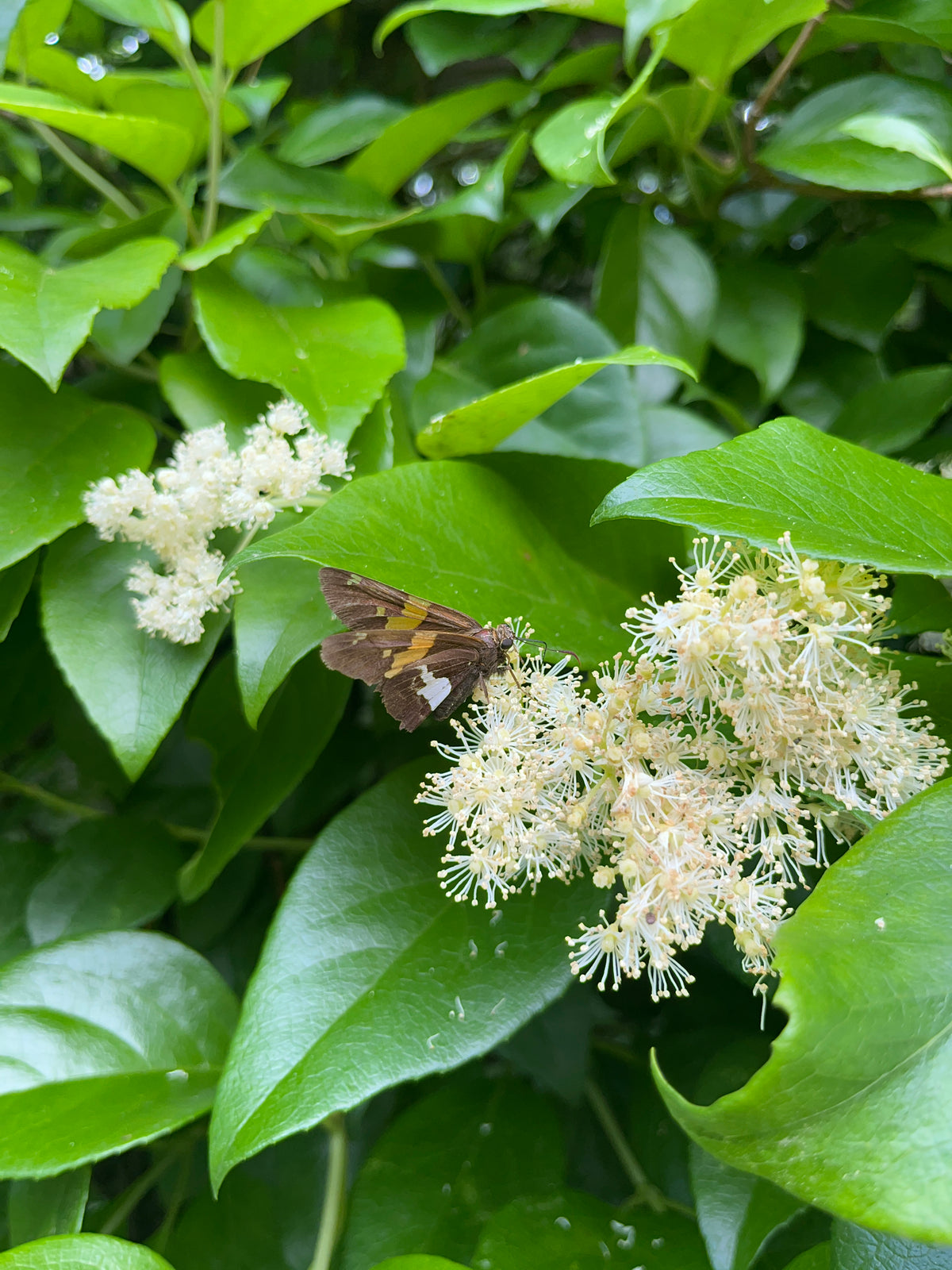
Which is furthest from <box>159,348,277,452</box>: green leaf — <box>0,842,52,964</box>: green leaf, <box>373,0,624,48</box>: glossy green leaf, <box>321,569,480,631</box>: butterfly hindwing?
<box>0,842,52,964</box>: green leaf

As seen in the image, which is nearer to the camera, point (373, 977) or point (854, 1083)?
point (854, 1083)

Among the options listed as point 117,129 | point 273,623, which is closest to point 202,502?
point 273,623

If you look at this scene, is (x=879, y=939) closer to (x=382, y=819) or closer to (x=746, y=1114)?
(x=746, y=1114)

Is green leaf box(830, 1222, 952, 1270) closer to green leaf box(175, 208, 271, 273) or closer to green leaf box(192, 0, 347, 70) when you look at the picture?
green leaf box(175, 208, 271, 273)

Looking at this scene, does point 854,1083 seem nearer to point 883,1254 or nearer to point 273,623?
point 883,1254

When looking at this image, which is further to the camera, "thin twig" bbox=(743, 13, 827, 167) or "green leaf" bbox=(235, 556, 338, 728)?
"thin twig" bbox=(743, 13, 827, 167)

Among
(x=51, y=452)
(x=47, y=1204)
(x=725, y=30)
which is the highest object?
(x=725, y=30)
